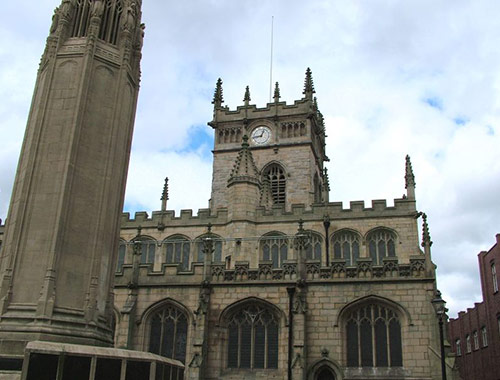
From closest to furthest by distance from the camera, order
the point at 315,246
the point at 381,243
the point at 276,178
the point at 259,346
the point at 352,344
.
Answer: the point at 352,344, the point at 259,346, the point at 381,243, the point at 315,246, the point at 276,178

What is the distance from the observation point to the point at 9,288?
12.7m

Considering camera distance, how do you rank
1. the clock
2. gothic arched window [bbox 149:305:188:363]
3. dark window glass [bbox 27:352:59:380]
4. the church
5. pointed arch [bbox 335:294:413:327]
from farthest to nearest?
the clock
gothic arched window [bbox 149:305:188:363]
pointed arch [bbox 335:294:413:327]
the church
dark window glass [bbox 27:352:59:380]

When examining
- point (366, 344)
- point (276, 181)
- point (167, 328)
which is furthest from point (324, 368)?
point (276, 181)

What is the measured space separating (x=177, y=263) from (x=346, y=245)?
12.9 meters

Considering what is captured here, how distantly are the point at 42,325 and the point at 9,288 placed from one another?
131 centimetres

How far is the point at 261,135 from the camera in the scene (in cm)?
4281

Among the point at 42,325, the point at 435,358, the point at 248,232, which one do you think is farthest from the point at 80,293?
the point at 248,232

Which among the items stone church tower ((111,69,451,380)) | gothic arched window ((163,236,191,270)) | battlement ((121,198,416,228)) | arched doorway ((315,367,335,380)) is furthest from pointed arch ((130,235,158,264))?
arched doorway ((315,367,335,380))

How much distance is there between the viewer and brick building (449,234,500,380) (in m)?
33.7

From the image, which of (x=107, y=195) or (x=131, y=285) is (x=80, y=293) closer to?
(x=107, y=195)

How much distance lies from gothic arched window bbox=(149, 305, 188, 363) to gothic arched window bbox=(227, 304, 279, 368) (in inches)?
76.4

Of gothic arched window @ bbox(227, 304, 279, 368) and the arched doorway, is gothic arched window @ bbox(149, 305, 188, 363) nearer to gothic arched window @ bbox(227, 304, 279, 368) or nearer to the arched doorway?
gothic arched window @ bbox(227, 304, 279, 368)

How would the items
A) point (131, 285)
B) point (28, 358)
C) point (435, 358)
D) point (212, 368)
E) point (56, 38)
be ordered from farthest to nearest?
point (131, 285), point (212, 368), point (435, 358), point (56, 38), point (28, 358)

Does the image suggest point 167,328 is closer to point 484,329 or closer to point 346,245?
point 346,245
